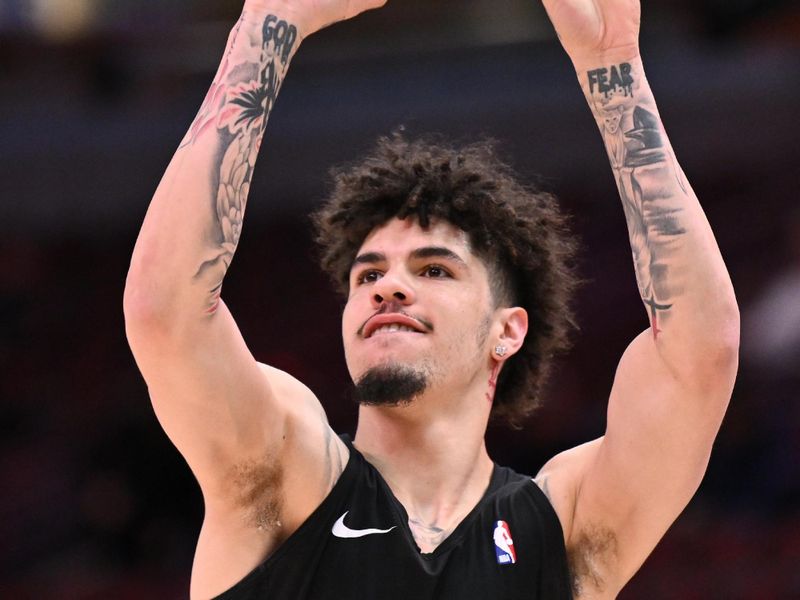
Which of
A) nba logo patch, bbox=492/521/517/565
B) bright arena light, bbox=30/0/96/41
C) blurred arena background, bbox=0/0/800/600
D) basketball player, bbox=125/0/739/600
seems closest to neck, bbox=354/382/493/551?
basketball player, bbox=125/0/739/600

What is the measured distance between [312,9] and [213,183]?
0.56 m

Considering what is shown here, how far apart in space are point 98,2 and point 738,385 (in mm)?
5441

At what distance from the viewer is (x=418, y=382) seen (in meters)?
3.54

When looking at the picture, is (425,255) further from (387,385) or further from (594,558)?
(594,558)

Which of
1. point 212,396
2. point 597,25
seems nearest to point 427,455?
point 212,396

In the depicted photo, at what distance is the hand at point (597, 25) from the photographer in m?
3.34

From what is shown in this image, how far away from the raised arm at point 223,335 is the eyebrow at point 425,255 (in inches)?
23.1

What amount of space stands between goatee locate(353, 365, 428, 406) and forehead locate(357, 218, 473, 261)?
16.7 inches

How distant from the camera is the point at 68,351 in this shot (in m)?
9.80

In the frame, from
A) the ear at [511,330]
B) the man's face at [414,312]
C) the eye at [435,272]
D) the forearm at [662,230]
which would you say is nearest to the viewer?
the forearm at [662,230]

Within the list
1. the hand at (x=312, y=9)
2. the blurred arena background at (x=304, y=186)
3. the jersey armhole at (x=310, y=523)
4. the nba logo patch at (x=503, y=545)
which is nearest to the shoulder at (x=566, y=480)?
the nba logo patch at (x=503, y=545)

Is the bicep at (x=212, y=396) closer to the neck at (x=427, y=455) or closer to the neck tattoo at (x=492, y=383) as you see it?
the neck at (x=427, y=455)

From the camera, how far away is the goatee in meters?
3.49

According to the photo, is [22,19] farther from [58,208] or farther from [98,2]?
[58,208]
